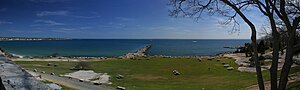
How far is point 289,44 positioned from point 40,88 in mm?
7083

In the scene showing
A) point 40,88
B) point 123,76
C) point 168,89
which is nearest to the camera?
point 40,88

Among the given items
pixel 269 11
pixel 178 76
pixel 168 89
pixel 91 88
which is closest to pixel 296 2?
pixel 269 11

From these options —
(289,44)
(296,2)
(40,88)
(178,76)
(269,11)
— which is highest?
(296,2)

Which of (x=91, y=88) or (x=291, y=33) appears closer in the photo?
(x=291, y=33)

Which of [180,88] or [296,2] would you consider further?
[180,88]

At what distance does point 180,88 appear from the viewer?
943 inches

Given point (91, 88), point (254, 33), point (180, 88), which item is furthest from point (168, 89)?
point (254, 33)

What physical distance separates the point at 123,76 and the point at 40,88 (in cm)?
2497

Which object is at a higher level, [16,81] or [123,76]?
[16,81]

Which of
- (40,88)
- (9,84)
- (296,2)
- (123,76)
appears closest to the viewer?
(9,84)

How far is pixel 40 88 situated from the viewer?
732cm

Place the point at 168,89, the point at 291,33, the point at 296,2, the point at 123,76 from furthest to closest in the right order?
the point at 123,76 → the point at 168,89 → the point at 296,2 → the point at 291,33

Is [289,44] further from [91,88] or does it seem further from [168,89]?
[91,88]

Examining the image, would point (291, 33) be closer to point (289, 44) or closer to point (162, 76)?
point (289, 44)
